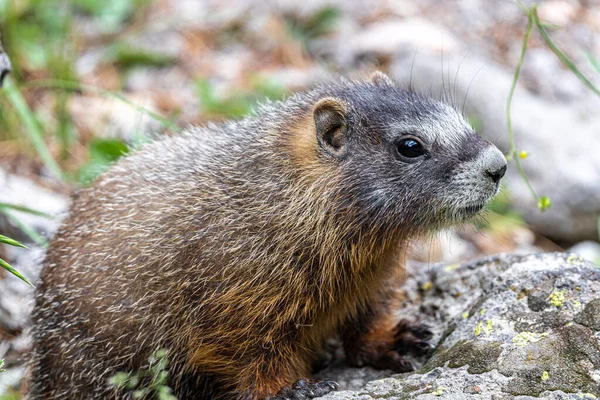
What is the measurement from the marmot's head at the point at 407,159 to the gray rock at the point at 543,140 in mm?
3743

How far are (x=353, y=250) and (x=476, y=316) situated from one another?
919mm

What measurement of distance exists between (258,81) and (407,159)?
607 cm

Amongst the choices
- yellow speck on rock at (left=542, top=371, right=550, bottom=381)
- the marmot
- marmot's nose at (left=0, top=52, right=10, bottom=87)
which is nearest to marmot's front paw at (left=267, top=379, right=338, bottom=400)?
the marmot

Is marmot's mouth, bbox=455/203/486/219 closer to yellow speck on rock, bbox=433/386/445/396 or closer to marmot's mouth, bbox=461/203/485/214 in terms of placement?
marmot's mouth, bbox=461/203/485/214

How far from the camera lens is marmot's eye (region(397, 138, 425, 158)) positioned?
4730 mm

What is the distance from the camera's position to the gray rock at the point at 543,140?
29.7 feet

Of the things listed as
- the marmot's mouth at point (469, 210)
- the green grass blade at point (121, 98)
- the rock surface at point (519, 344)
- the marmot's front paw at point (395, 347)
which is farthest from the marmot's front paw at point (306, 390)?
the green grass blade at point (121, 98)

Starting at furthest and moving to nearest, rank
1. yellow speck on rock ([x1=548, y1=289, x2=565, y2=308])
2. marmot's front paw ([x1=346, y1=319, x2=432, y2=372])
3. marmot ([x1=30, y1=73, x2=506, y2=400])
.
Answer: marmot's front paw ([x1=346, y1=319, x2=432, y2=372])
marmot ([x1=30, y1=73, x2=506, y2=400])
yellow speck on rock ([x1=548, y1=289, x2=565, y2=308])

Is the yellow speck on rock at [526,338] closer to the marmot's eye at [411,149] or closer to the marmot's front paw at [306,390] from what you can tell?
the marmot's front paw at [306,390]

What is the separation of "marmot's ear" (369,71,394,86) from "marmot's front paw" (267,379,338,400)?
2.29 meters

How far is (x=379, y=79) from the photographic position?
5.55 metres

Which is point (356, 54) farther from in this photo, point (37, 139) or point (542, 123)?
point (37, 139)

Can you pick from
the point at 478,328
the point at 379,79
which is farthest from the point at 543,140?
the point at 478,328

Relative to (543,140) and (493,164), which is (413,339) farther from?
(543,140)
